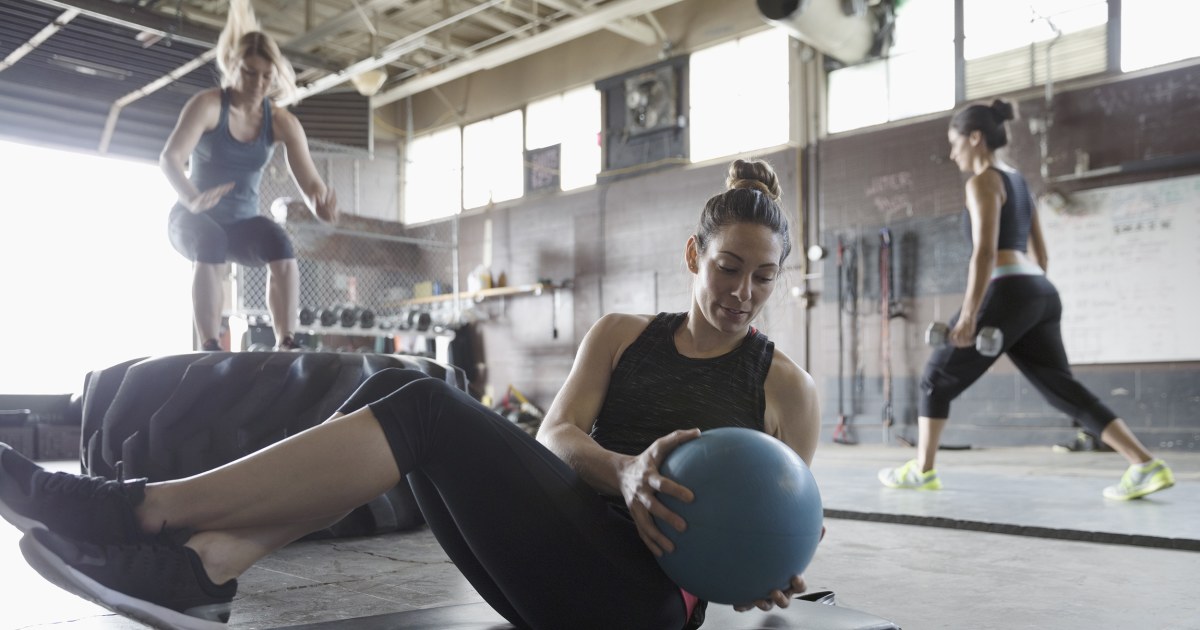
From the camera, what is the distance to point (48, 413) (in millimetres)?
6629

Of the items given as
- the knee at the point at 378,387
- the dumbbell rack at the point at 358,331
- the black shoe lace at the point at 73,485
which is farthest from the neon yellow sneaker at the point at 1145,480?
the dumbbell rack at the point at 358,331

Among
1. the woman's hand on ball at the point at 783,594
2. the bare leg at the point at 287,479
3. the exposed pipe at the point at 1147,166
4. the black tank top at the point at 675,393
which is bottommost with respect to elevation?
the woman's hand on ball at the point at 783,594

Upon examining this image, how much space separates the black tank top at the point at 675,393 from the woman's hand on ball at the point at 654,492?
0.91ft

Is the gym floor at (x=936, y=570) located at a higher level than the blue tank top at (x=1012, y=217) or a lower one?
lower

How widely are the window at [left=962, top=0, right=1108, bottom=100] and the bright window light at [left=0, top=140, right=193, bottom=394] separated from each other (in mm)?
6931

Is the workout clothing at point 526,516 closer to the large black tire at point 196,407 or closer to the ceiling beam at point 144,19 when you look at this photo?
the large black tire at point 196,407

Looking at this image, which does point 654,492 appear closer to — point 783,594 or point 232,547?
point 783,594

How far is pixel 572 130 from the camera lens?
1050cm

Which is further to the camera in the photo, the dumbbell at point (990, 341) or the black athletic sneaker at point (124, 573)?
the dumbbell at point (990, 341)

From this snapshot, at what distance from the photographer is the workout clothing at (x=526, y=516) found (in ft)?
4.41

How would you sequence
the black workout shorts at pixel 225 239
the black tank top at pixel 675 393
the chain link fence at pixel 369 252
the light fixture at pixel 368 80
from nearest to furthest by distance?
1. the black tank top at pixel 675 393
2. the black workout shorts at pixel 225 239
3. the light fixture at pixel 368 80
4. the chain link fence at pixel 369 252

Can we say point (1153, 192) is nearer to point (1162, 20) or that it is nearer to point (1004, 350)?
point (1162, 20)

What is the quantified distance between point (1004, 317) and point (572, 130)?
7437 mm

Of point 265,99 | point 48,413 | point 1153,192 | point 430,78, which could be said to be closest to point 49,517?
point 265,99
